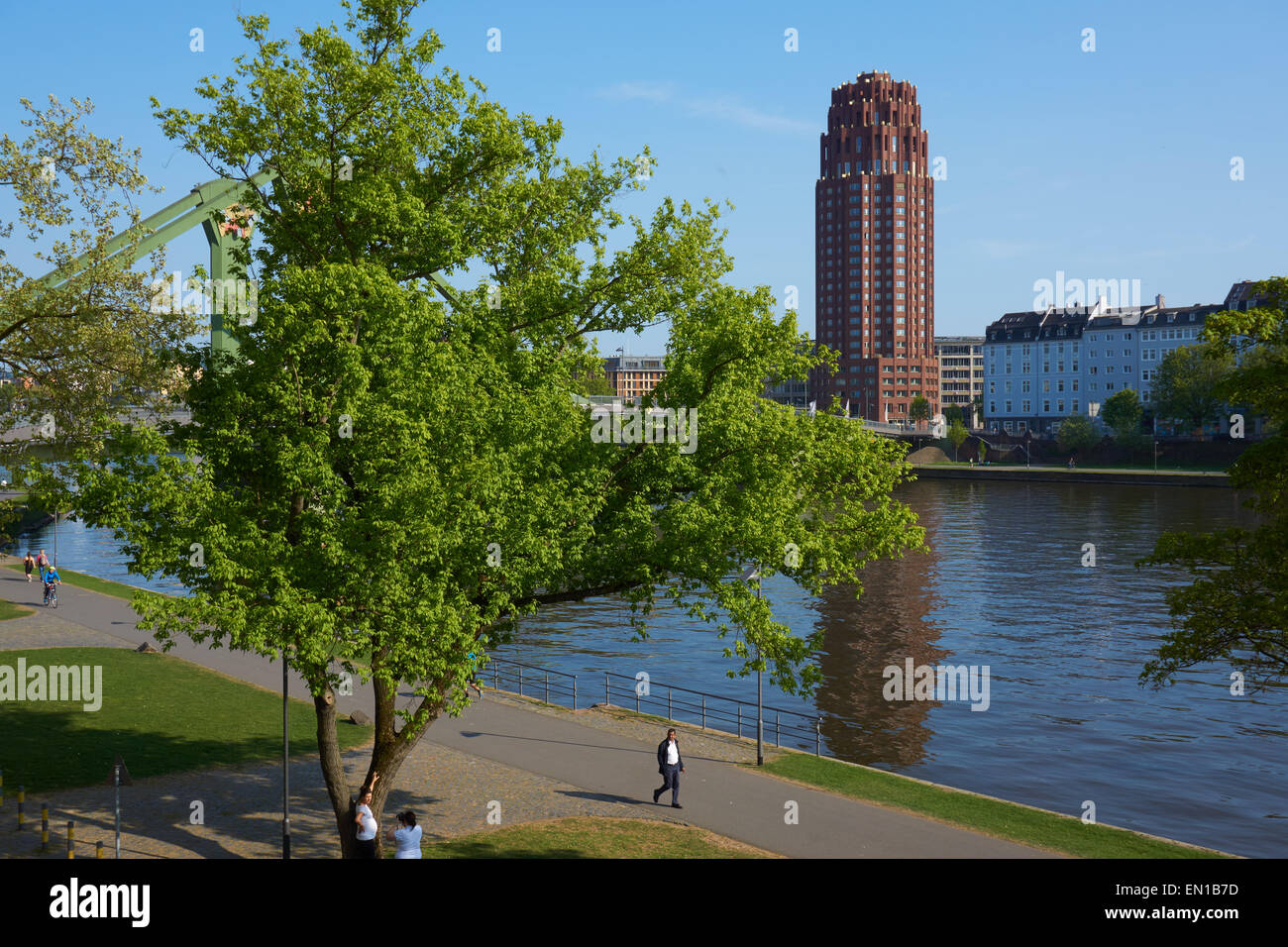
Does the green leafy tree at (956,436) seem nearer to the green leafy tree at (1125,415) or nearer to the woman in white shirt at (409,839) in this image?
the green leafy tree at (1125,415)

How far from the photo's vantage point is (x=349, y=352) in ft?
56.6

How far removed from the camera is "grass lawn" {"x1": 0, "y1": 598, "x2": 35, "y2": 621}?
46062 mm

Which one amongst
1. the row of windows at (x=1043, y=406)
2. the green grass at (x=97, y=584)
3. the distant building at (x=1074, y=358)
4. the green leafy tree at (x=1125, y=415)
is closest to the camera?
the green grass at (x=97, y=584)

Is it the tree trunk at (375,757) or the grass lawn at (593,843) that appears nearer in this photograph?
the tree trunk at (375,757)

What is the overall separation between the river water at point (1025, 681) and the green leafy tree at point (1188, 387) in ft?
207

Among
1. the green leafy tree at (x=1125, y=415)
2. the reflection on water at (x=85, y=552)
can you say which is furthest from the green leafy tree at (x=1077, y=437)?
the reflection on water at (x=85, y=552)

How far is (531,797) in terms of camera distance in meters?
23.5

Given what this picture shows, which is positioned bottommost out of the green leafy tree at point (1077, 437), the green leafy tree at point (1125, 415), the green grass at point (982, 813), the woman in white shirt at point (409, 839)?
the green grass at point (982, 813)

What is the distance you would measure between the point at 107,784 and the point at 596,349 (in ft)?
46.8

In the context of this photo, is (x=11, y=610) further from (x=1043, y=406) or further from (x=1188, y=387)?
(x=1043, y=406)

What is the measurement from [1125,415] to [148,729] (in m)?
148

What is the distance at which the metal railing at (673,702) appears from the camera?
3456 centimetres
